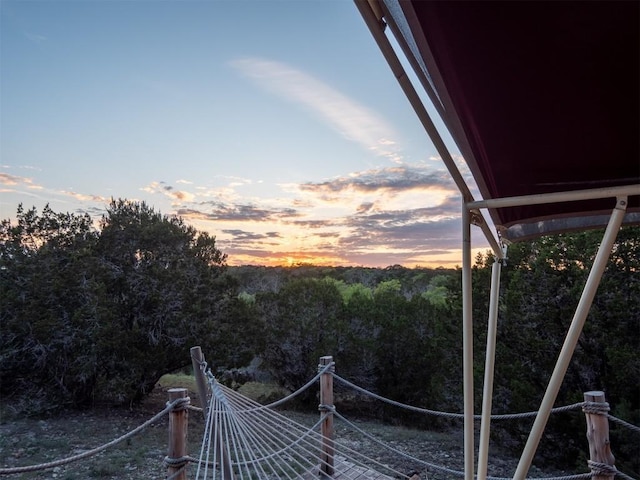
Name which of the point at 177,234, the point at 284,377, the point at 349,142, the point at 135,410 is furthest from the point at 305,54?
the point at 135,410

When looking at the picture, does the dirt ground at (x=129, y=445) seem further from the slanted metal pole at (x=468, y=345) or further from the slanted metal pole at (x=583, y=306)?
the slanted metal pole at (x=583, y=306)

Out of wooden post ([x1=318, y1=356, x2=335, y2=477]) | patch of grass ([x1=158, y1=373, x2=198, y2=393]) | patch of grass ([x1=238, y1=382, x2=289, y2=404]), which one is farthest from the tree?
wooden post ([x1=318, y1=356, x2=335, y2=477])

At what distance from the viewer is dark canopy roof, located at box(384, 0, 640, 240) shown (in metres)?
0.46

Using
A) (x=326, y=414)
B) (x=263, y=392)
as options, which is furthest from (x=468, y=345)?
(x=263, y=392)

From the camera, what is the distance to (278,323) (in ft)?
17.2

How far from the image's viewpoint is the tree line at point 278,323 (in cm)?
336

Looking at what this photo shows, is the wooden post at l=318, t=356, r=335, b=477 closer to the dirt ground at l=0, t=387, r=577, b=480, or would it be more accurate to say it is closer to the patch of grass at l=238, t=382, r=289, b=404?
the dirt ground at l=0, t=387, r=577, b=480

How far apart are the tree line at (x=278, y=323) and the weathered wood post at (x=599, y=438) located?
2.05m

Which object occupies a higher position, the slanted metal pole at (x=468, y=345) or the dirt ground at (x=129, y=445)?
the slanted metal pole at (x=468, y=345)

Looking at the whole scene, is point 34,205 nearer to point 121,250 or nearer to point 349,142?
point 121,250

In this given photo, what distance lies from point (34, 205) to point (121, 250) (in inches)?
39.7

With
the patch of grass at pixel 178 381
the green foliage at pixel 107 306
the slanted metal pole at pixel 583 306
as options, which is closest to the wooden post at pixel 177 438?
the slanted metal pole at pixel 583 306

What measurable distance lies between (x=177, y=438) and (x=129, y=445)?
2.90m

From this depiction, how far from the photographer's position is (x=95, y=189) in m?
4.61
